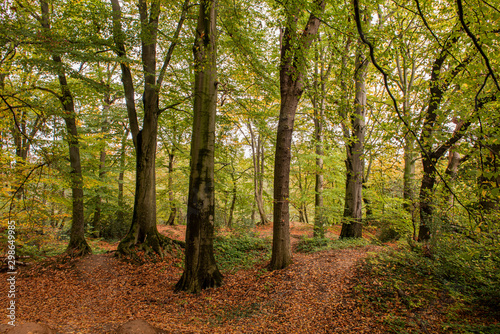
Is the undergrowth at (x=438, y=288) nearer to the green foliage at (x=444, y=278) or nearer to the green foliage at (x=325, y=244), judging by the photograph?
the green foliage at (x=444, y=278)

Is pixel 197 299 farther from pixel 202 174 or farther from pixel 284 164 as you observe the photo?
pixel 284 164

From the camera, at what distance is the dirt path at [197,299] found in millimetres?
3883

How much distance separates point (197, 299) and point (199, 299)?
42 millimetres

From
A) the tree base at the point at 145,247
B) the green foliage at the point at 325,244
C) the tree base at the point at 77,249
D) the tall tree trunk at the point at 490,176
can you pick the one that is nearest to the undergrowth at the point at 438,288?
the tall tree trunk at the point at 490,176

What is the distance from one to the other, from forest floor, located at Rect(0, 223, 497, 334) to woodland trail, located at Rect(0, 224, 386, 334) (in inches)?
0.7

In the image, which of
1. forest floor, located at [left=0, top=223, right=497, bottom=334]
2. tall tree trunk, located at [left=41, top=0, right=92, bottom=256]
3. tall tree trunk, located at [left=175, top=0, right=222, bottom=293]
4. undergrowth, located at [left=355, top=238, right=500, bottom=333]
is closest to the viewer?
undergrowth, located at [left=355, top=238, right=500, bottom=333]

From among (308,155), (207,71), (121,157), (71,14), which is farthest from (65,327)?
(121,157)

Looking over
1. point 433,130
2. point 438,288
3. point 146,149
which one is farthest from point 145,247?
point 433,130

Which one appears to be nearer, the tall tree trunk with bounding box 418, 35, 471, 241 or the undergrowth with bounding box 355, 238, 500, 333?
the tall tree trunk with bounding box 418, 35, 471, 241

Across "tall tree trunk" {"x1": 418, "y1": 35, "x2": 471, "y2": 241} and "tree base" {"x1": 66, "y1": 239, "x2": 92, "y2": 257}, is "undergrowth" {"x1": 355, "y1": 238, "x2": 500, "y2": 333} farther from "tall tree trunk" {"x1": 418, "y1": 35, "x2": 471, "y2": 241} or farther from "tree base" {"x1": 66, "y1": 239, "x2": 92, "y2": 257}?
"tree base" {"x1": 66, "y1": 239, "x2": 92, "y2": 257}

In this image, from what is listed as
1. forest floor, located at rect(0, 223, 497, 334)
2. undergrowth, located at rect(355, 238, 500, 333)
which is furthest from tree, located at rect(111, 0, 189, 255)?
undergrowth, located at rect(355, 238, 500, 333)

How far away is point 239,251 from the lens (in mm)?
8078

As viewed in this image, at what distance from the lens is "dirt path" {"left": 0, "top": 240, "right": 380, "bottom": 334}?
3883 mm

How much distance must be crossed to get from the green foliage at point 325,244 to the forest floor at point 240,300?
33 centimetres
